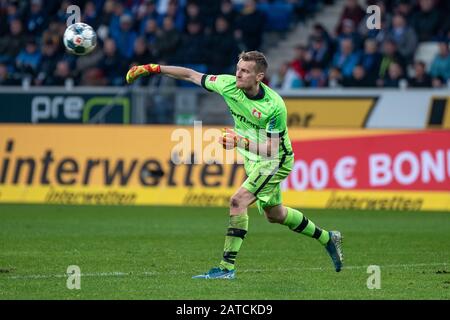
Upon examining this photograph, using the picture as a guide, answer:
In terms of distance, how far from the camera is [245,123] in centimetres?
1175

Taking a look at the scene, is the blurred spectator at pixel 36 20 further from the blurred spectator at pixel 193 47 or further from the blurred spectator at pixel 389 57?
the blurred spectator at pixel 389 57

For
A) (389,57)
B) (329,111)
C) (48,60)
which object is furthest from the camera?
(48,60)

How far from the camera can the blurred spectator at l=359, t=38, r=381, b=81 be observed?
2441 centimetres

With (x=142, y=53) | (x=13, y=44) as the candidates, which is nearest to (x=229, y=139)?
(x=142, y=53)

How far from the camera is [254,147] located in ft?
37.3

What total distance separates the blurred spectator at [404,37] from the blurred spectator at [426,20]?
546 mm

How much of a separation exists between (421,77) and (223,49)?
16.7 ft

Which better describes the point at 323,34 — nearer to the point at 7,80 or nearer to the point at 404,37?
the point at 404,37

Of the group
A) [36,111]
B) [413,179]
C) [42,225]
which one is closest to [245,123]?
[42,225]

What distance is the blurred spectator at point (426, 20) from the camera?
25141mm

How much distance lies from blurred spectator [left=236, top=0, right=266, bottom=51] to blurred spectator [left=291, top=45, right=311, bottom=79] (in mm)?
1162

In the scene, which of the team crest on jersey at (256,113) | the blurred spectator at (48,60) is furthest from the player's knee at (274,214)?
the blurred spectator at (48,60)

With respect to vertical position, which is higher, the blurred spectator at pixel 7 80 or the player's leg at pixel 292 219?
the blurred spectator at pixel 7 80
